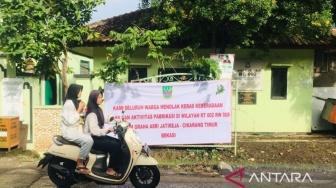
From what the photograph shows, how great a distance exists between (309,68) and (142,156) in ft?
25.0

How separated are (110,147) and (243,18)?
4.37m

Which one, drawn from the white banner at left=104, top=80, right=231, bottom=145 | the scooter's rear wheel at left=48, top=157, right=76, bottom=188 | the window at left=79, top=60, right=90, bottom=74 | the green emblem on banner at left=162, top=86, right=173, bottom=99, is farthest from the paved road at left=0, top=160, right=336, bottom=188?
the window at left=79, top=60, right=90, bottom=74

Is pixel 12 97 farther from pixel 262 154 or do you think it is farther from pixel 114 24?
pixel 262 154

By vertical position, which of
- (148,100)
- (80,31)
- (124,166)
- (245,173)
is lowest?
(245,173)

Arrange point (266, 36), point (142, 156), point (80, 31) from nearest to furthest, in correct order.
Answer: point (142, 156)
point (80, 31)
point (266, 36)

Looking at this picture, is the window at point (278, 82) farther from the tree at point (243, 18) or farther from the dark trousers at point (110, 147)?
the dark trousers at point (110, 147)

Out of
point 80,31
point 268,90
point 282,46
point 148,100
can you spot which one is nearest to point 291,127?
point 268,90

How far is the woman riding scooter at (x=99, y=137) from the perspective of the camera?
5551mm

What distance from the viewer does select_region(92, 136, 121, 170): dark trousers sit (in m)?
5.58

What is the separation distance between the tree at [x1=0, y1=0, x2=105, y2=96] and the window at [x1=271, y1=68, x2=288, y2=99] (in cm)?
615

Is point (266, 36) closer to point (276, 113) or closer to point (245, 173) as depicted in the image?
point (276, 113)

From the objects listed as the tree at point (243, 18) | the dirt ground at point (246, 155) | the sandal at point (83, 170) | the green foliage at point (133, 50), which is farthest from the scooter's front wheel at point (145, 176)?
the tree at point (243, 18)

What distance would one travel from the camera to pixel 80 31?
27.9 ft

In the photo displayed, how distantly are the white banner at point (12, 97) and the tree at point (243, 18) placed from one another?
3790 millimetres
